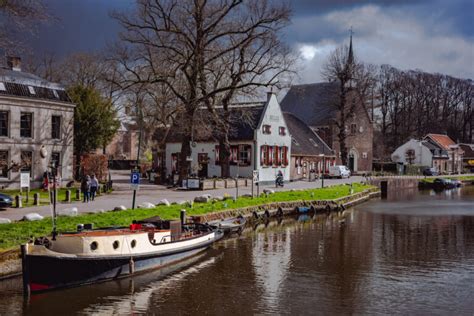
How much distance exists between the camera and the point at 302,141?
193 ft

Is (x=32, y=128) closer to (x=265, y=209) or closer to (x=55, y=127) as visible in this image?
(x=55, y=127)

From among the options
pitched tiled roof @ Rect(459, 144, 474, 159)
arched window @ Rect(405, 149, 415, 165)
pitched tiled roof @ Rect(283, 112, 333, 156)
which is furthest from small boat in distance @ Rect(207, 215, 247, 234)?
pitched tiled roof @ Rect(459, 144, 474, 159)

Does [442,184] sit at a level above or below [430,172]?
below

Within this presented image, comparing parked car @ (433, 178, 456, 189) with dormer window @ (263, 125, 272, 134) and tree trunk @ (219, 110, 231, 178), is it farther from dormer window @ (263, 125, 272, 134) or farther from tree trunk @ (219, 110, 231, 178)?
tree trunk @ (219, 110, 231, 178)

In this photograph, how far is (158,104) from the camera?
40844 millimetres

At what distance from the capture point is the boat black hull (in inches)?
606

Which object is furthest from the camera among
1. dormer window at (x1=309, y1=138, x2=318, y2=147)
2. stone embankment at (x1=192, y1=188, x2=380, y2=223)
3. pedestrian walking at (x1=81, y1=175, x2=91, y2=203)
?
dormer window at (x1=309, y1=138, x2=318, y2=147)

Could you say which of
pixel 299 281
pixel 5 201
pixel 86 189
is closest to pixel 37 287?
pixel 299 281

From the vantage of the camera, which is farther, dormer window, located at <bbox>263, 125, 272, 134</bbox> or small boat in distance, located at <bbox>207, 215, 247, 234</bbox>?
dormer window, located at <bbox>263, 125, 272, 134</bbox>

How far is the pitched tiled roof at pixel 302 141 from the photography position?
56562 millimetres

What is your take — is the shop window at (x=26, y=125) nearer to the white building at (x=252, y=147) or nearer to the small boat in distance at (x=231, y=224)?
the white building at (x=252, y=147)

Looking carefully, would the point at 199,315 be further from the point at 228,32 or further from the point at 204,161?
the point at 204,161

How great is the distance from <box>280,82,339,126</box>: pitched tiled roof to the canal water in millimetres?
41176

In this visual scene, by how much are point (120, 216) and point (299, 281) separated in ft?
30.0
